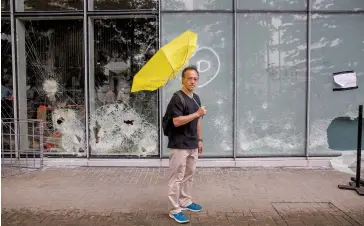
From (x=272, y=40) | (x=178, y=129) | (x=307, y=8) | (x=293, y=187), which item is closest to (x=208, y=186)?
(x=293, y=187)

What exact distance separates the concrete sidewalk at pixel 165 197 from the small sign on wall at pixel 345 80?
1.86 metres

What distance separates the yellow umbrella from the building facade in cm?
336

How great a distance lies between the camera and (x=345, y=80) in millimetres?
7875

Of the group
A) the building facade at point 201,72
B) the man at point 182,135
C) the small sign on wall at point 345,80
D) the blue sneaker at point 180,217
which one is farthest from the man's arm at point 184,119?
the small sign on wall at point 345,80

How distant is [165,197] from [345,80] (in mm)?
4849

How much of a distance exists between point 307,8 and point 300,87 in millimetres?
1712

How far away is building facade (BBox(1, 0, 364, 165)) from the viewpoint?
7.85 meters

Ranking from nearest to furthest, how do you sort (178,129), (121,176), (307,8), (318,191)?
(178,129)
(318,191)
(121,176)
(307,8)

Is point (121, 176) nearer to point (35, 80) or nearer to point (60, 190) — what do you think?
point (60, 190)

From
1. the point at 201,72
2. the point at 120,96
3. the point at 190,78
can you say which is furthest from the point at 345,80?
the point at 120,96

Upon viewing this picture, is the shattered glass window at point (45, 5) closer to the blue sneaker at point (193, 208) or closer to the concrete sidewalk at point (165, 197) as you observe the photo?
the concrete sidewalk at point (165, 197)

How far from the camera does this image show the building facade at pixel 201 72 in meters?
7.85

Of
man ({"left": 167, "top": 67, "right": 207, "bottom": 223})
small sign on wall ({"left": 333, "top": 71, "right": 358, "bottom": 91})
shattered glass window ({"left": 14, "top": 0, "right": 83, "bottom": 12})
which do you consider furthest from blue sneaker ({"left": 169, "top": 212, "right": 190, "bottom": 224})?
shattered glass window ({"left": 14, "top": 0, "right": 83, "bottom": 12})

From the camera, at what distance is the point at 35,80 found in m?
8.20
